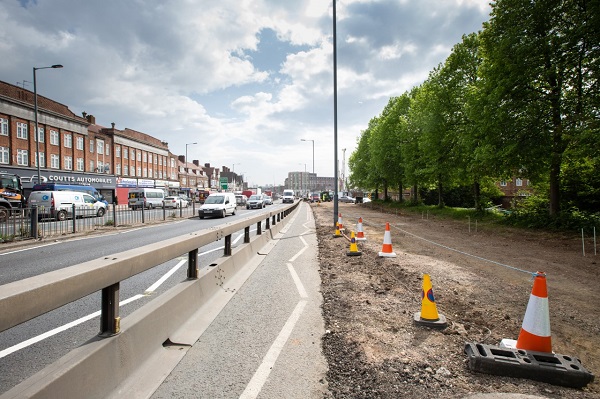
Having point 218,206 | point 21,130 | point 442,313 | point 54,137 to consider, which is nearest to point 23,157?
point 21,130

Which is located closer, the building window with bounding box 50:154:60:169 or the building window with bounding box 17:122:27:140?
the building window with bounding box 17:122:27:140

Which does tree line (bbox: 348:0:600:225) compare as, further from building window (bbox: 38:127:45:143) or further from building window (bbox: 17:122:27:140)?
building window (bbox: 38:127:45:143)

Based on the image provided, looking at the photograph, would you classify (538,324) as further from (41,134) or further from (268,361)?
(41,134)

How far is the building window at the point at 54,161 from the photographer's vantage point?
139ft

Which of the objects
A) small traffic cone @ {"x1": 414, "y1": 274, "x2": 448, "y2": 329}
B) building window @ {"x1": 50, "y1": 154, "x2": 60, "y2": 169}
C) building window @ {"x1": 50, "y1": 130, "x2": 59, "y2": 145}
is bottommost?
small traffic cone @ {"x1": 414, "y1": 274, "x2": 448, "y2": 329}

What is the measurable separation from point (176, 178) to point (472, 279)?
79654mm

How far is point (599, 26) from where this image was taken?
12367 mm

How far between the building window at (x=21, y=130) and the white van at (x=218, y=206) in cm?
2795

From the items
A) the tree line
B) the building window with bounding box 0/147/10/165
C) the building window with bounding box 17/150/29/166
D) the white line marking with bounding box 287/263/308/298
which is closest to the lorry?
the building window with bounding box 0/147/10/165

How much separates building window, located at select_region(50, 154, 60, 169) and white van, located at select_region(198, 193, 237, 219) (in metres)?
29.0

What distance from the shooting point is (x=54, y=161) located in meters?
43.0

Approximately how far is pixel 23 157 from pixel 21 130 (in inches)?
121

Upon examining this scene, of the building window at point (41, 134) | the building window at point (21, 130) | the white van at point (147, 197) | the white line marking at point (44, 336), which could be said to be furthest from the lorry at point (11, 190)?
the white line marking at point (44, 336)

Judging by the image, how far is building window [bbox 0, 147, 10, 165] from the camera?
3569 centimetres
